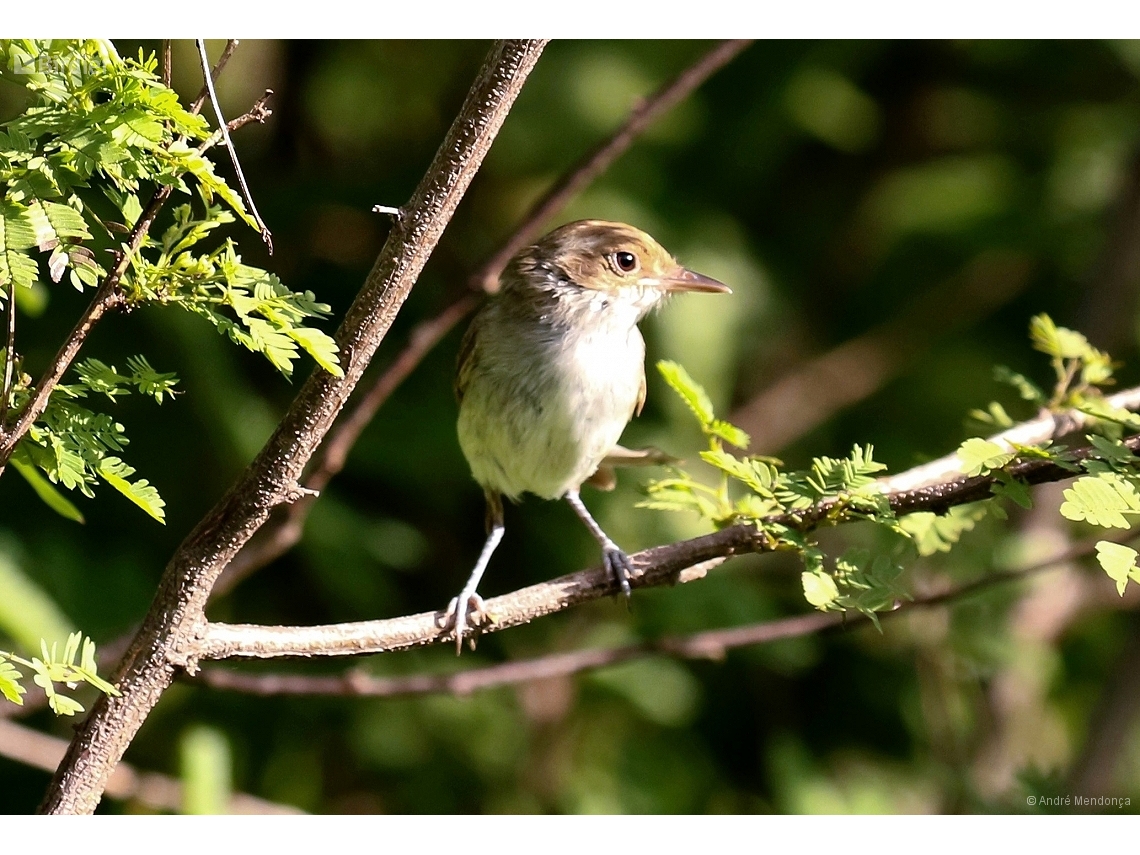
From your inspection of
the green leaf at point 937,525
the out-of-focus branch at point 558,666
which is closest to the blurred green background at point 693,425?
the out-of-focus branch at point 558,666

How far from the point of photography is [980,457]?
1.55 metres

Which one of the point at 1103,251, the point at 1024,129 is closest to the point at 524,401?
the point at 1103,251

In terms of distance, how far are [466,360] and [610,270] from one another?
403 mm

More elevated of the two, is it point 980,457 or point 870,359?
point 870,359

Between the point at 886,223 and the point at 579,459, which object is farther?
the point at 886,223

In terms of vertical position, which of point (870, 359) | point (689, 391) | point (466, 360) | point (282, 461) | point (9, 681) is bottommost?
point (9, 681)

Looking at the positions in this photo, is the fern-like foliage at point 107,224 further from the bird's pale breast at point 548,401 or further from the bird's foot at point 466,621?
the bird's pale breast at point 548,401

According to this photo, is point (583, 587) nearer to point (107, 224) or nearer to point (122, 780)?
point (107, 224)

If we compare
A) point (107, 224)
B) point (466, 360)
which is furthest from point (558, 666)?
point (107, 224)

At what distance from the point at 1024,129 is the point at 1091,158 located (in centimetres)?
30

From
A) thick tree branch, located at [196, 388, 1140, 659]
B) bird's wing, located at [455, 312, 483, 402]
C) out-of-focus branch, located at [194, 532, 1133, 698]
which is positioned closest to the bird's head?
bird's wing, located at [455, 312, 483, 402]

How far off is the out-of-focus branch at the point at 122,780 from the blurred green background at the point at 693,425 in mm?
273

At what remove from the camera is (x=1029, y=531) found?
401 cm

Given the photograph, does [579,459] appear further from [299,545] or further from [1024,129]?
[1024,129]
